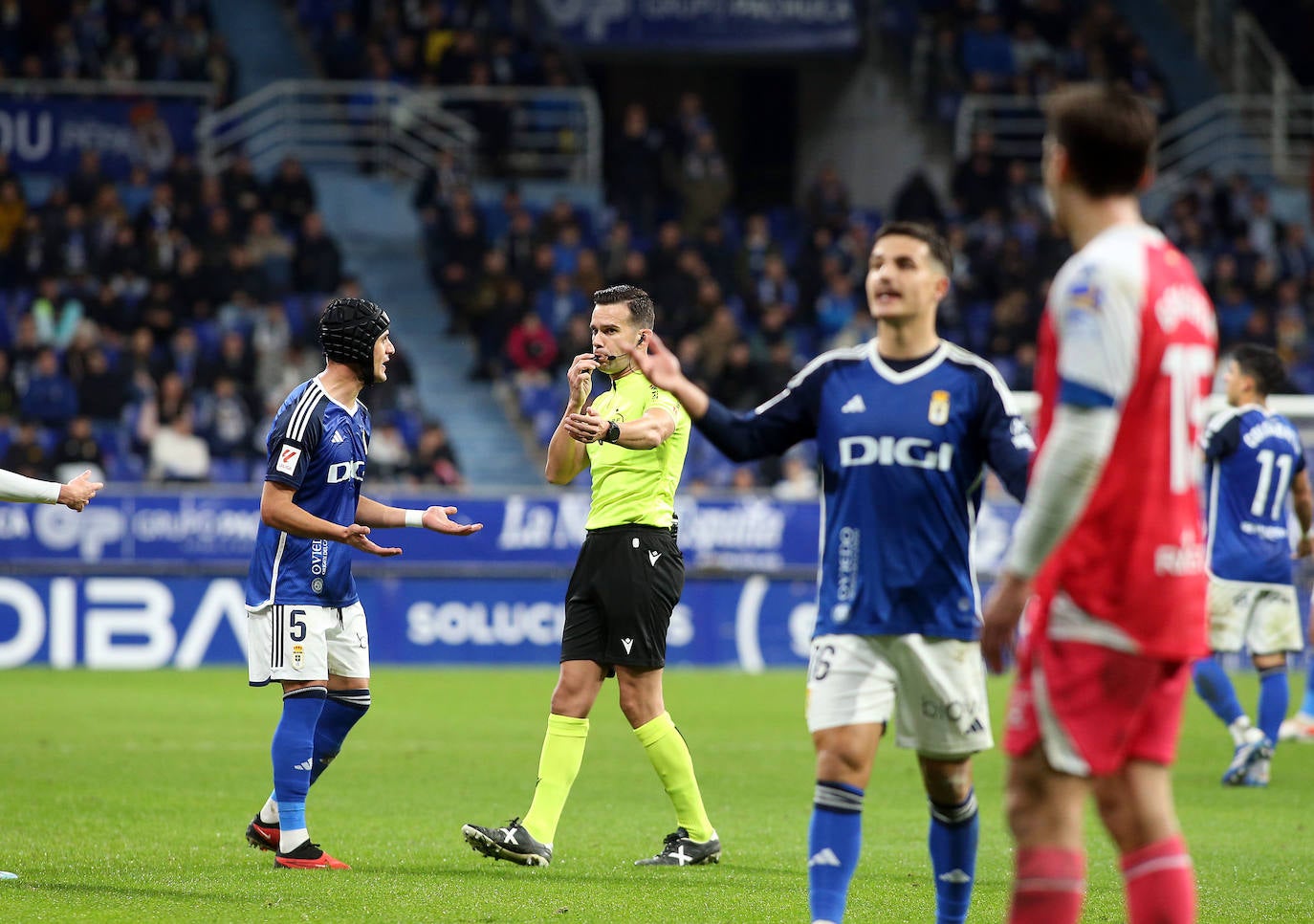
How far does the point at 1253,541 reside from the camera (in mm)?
11156

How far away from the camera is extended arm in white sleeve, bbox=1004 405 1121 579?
4.10 meters

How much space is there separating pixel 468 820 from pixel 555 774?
1719 millimetres

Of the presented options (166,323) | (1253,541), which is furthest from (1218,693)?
→ (166,323)

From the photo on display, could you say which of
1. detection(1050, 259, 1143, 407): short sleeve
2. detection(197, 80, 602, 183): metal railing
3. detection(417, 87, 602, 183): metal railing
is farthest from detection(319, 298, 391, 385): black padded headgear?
detection(417, 87, 602, 183): metal railing

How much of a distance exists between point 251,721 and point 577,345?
34.2 ft

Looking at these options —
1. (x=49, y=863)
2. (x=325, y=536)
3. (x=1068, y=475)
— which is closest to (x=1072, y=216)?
(x=1068, y=475)

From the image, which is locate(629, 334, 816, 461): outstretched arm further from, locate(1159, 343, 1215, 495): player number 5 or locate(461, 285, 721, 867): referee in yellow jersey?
locate(461, 285, 721, 867): referee in yellow jersey

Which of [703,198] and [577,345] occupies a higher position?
[703,198]

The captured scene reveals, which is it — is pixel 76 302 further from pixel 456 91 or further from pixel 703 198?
pixel 703 198

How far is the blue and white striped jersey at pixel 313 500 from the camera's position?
737 cm

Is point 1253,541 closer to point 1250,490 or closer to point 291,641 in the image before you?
point 1250,490

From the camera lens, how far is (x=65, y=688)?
51.4ft

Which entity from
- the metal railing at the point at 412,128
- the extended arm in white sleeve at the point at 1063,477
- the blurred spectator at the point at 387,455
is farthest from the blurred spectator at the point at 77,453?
the extended arm in white sleeve at the point at 1063,477

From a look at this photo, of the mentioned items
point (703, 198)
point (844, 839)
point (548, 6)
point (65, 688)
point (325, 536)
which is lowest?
point (65, 688)
